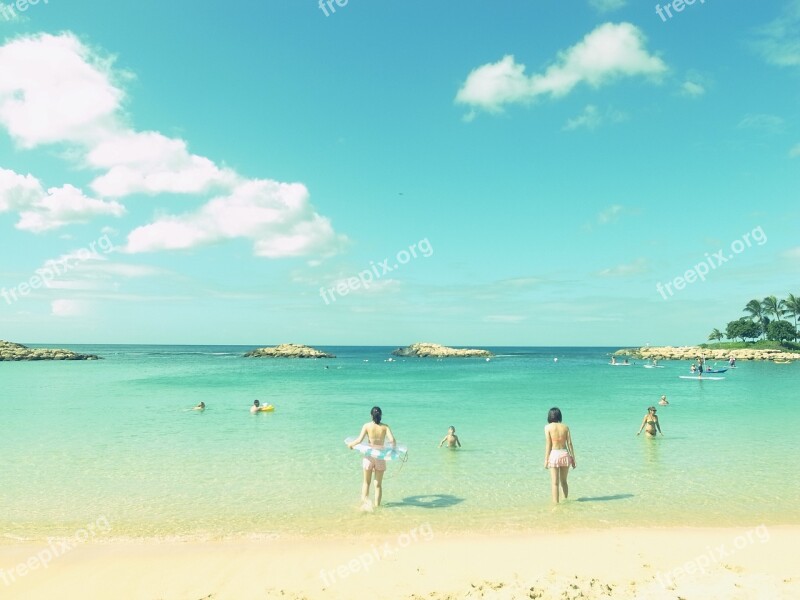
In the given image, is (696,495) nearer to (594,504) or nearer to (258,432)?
(594,504)

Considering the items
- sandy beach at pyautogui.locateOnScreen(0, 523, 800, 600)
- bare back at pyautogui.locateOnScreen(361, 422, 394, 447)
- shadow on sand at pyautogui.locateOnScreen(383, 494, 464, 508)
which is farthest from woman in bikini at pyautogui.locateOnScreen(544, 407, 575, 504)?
bare back at pyautogui.locateOnScreen(361, 422, 394, 447)

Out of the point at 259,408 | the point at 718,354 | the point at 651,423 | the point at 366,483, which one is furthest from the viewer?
the point at 718,354

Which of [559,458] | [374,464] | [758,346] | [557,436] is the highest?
[758,346]

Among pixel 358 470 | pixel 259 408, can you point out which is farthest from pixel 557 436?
pixel 259 408

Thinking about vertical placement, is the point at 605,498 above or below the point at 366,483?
below

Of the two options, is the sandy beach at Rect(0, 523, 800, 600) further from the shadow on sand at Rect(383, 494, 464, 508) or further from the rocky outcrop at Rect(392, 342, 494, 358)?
the rocky outcrop at Rect(392, 342, 494, 358)

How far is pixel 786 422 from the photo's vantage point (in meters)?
23.8

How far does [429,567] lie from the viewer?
27.8 ft

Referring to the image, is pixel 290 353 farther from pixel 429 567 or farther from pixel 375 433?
pixel 429 567

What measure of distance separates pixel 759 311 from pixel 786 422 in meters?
108

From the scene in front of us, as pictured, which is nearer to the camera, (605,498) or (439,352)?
(605,498)

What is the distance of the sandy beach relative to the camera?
7586 mm

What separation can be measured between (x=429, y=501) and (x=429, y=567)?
147 inches

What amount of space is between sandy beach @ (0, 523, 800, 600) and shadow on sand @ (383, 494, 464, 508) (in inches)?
67.1
